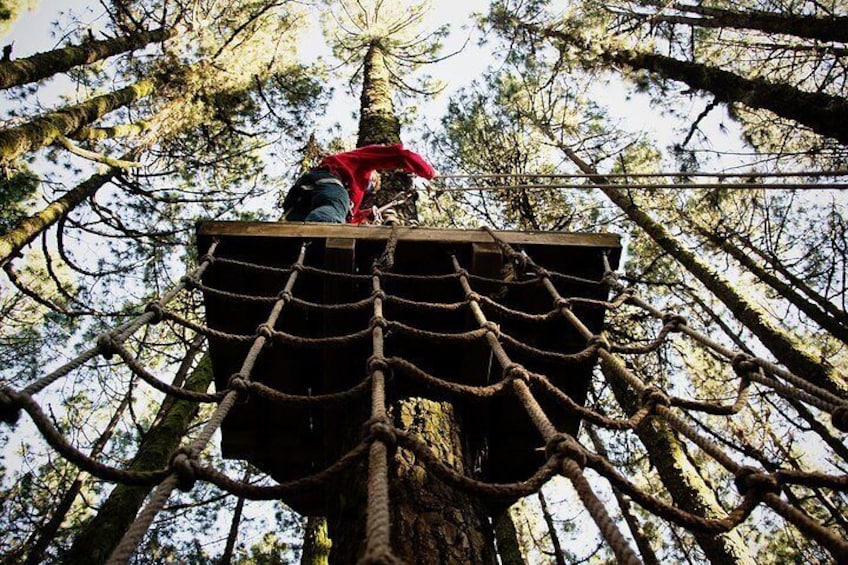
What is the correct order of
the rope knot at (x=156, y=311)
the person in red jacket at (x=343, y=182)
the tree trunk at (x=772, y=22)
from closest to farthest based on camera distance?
the rope knot at (x=156, y=311) → the person in red jacket at (x=343, y=182) → the tree trunk at (x=772, y=22)

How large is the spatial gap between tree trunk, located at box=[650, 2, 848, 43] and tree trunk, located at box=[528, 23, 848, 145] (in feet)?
1.62

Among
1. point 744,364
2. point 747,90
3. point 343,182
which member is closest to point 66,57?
point 343,182

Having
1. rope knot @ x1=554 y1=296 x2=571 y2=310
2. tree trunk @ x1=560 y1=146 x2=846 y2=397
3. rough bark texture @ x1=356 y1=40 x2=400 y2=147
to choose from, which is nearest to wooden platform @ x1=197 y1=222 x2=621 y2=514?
rope knot @ x1=554 y1=296 x2=571 y2=310

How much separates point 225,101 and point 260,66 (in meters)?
0.78

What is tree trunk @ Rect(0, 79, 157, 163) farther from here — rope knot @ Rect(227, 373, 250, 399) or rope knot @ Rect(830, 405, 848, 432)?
rope knot @ Rect(830, 405, 848, 432)

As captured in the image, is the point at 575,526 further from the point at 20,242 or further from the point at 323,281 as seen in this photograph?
the point at 20,242

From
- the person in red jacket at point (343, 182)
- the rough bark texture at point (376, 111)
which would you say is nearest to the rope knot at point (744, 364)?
the person in red jacket at point (343, 182)

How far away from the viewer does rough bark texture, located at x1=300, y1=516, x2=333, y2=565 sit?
5.22 metres

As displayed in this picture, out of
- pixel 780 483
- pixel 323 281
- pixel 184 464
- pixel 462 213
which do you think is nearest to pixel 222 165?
pixel 462 213

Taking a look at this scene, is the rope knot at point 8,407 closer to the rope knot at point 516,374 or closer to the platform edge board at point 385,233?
the rope knot at point 516,374

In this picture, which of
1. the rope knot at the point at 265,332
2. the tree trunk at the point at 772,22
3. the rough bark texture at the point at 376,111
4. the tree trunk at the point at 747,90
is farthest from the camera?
the rough bark texture at the point at 376,111

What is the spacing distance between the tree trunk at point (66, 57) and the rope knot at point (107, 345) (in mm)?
3512

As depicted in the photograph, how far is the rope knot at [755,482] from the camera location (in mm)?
1119

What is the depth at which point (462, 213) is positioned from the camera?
24.9 feet
